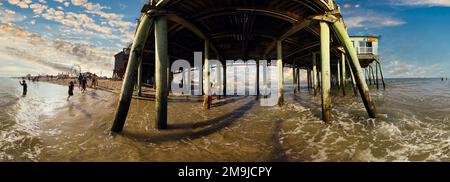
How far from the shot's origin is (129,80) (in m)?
7.45

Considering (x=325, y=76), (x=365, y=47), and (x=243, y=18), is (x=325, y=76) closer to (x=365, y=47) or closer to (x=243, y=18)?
(x=243, y=18)

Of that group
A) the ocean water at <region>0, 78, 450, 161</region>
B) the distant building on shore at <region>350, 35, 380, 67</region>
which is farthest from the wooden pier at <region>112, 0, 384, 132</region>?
the distant building on shore at <region>350, 35, 380, 67</region>

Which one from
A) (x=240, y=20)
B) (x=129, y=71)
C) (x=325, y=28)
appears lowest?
(x=129, y=71)

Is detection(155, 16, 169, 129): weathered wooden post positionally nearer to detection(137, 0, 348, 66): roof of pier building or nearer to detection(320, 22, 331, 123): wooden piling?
detection(137, 0, 348, 66): roof of pier building

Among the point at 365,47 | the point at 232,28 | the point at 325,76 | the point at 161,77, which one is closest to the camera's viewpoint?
the point at 161,77

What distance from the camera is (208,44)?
13.9 meters

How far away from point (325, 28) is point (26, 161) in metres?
10.5

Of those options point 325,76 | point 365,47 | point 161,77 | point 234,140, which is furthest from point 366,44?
point 161,77

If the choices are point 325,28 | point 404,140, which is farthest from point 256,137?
point 325,28

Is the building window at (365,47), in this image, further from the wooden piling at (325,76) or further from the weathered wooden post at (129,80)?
the weathered wooden post at (129,80)

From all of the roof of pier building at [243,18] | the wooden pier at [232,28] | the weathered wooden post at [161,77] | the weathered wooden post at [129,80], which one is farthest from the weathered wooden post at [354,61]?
the weathered wooden post at [129,80]

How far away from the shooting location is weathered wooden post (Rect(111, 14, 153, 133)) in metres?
7.24

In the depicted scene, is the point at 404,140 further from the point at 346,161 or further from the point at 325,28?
the point at 325,28
